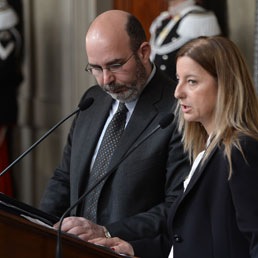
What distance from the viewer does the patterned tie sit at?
245 centimetres

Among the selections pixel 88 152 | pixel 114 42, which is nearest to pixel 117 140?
pixel 88 152

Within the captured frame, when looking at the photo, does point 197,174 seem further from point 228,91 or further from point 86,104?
point 86,104

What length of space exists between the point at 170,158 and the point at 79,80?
8.25 feet

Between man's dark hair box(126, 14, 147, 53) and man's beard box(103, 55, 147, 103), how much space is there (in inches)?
1.9

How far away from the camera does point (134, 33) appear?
2.53 m

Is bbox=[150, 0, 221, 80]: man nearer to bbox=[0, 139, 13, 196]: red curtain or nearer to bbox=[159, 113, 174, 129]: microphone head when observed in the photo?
bbox=[0, 139, 13, 196]: red curtain

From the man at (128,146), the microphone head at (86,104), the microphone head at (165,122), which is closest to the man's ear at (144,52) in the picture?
the man at (128,146)

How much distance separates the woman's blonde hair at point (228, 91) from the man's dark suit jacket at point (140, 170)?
517 millimetres

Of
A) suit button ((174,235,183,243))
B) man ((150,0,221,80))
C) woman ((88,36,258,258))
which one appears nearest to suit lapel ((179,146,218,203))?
woman ((88,36,258,258))

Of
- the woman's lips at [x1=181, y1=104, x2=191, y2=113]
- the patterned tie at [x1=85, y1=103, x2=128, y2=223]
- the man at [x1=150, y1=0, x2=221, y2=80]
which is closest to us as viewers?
the woman's lips at [x1=181, y1=104, x2=191, y2=113]

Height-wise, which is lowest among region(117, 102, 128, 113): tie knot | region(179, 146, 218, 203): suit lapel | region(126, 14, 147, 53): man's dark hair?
region(117, 102, 128, 113): tie knot

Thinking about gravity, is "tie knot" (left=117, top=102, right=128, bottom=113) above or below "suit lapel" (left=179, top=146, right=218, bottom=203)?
below

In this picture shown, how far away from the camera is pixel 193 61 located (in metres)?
1.90

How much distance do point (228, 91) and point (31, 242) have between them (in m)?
0.68
